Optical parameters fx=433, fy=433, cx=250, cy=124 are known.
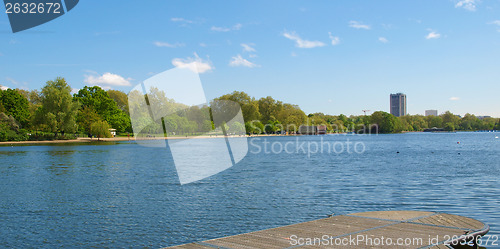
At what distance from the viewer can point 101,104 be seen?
110188 millimetres

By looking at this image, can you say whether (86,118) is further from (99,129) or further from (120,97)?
(120,97)

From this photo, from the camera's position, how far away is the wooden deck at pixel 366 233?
9.60 m

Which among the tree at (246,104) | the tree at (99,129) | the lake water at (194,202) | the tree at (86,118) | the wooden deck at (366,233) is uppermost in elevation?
the tree at (246,104)

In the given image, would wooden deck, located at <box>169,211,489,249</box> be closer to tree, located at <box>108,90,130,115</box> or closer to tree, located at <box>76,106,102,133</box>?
tree, located at <box>76,106,102,133</box>

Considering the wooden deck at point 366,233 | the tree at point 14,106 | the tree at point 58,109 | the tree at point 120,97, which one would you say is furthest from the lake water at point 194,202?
the tree at point 120,97

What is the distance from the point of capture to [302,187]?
910 inches

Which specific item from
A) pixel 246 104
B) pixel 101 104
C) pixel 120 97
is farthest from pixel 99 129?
pixel 246 104

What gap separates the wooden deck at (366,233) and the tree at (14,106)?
325 feet

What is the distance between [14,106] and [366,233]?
Result: 10549 centimetres

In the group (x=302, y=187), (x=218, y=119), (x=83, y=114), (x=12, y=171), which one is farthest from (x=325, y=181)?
(x=218, y=119)

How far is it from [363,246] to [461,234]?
274 cm

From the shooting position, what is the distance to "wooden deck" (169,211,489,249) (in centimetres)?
960

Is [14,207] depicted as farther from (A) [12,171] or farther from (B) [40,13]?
(A) [12,171]

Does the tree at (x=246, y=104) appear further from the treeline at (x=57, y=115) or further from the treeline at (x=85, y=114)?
the treeline at (x=57, y=115)
